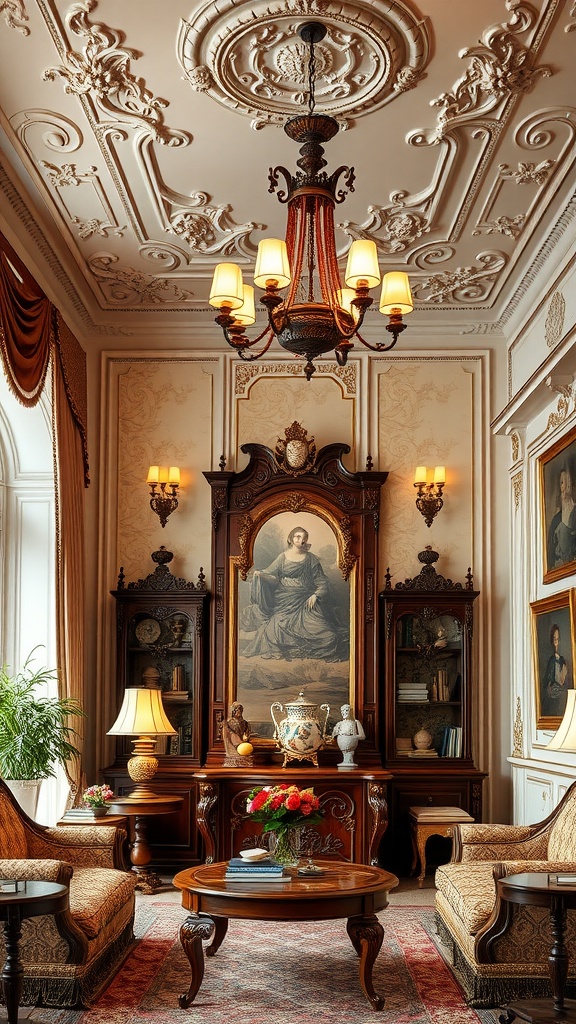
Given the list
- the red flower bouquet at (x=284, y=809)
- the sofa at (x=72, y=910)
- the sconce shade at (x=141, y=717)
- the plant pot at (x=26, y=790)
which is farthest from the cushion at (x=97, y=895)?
the sconce shade at (x=141, y=717)

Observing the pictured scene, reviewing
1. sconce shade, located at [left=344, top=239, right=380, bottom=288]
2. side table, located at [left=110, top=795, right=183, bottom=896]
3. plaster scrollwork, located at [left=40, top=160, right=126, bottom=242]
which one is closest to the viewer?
sconce shade, located at [left=344, top=239, right=380, bottom=288]

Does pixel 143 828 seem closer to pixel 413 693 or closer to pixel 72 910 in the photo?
pixel 413 693

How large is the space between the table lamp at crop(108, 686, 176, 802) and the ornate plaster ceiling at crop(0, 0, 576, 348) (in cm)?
304

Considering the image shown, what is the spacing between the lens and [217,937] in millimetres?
5809

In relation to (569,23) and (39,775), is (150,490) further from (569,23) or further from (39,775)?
(569,23)

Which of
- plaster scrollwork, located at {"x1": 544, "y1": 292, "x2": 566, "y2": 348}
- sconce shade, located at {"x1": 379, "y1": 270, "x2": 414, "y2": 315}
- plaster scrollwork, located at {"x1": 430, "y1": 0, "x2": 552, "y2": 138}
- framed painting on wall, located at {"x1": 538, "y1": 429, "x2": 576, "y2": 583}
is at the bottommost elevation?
framed painting on wall, located at {"x1": 538, "y1": 429, "x2": 576, "y2": 583}

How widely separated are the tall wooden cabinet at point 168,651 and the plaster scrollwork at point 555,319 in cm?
323

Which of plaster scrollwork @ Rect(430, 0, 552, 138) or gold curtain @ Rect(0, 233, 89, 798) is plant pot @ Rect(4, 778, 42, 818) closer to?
gold curtain @ Rect(0, 233, 89, 798)

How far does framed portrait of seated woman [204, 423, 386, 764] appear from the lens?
8492 mm

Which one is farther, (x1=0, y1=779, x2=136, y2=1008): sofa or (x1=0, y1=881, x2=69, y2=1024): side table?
→ (x1=0, y1=779, x2=136, y2=1008): sofa

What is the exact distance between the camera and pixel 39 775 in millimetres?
6879

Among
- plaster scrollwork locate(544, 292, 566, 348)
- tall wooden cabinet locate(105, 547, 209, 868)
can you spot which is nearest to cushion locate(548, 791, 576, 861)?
plaster scrollwork locate(544, 292, 566, 348)

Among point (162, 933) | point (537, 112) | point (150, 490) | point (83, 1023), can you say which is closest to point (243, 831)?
point (162, 933)

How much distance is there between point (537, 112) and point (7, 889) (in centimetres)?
461
